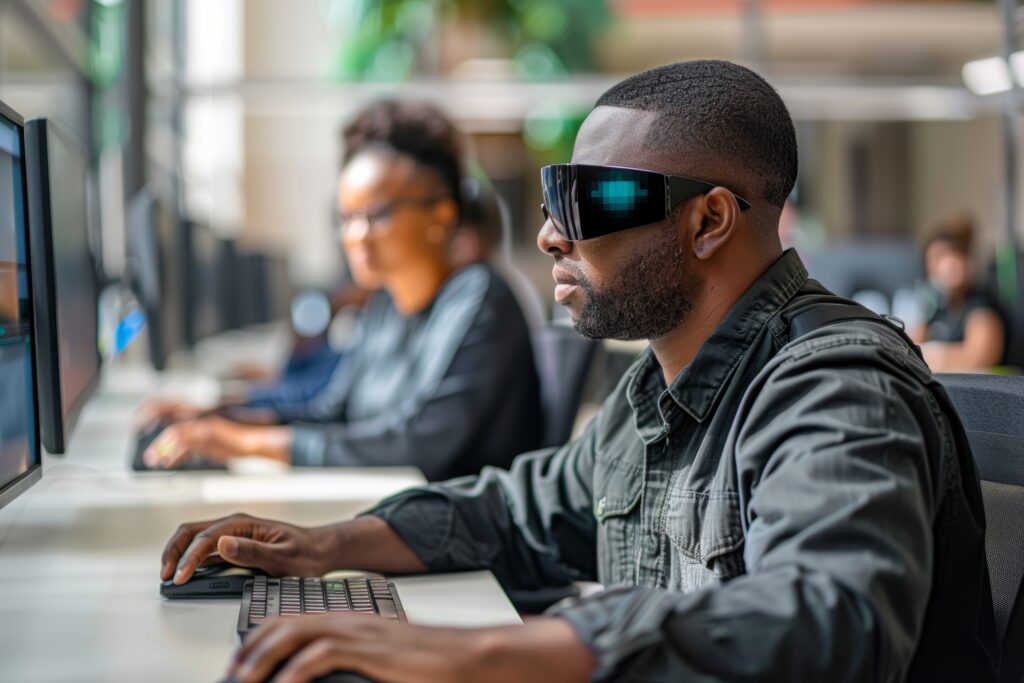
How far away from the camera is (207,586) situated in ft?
4.00

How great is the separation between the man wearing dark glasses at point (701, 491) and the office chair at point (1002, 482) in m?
0.07

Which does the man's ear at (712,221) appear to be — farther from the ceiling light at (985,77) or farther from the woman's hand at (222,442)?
the ceiling light at (985,77)

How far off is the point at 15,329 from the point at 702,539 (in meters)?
0.75

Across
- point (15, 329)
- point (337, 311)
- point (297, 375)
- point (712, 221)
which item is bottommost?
point (297, 375)

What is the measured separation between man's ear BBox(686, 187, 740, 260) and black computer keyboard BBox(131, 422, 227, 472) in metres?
1.26

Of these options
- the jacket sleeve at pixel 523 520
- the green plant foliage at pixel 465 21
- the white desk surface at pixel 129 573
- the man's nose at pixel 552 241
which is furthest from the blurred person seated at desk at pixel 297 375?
the green plant foliage at pixel 465 21

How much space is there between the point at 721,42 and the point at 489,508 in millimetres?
9940

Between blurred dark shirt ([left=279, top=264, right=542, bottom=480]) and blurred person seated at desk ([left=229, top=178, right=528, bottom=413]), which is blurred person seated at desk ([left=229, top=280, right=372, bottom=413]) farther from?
blurred dark shirt ([left=279, top=264, right=542, bottom=480])

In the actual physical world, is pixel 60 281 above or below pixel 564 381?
above

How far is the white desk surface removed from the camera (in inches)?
40.7

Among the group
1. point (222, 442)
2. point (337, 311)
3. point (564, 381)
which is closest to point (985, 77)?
point (337, 311)

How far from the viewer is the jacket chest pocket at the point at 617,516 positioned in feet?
4.12

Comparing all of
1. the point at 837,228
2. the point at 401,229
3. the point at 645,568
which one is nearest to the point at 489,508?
the point at 645,568

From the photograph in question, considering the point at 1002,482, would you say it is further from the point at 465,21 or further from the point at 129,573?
the point at 465,21
